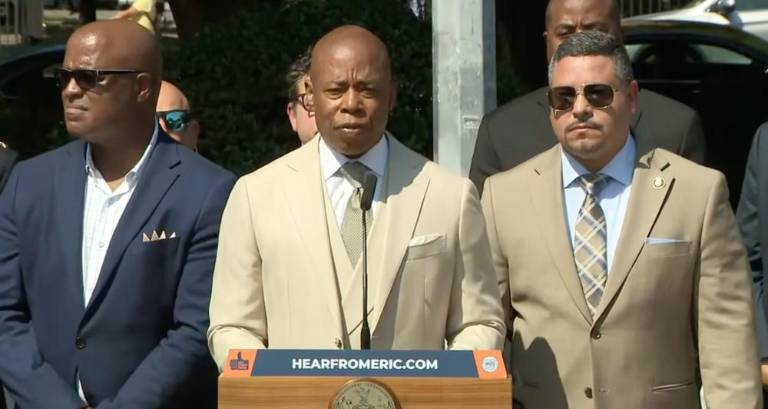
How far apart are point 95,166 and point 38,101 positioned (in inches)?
272

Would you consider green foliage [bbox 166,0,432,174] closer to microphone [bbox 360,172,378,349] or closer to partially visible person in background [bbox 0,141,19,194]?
partially visible person in background [bbox 0,141,19,194]

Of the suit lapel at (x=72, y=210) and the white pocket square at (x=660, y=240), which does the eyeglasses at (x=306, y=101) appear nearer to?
the suit lapel at (x=72, y=210)

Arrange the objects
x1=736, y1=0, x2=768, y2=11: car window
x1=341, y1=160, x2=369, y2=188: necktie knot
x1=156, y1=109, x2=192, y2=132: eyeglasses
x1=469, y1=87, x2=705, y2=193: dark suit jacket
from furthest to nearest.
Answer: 1. x1=736, y1=0, x2=768, y2=11: car window
2. x1=156, y1=109, x2=192, y2=132: eyeglasses
3. x1=469, y1=87, x2=705, y2=193: dark suit jacket
4. x1=341, y1=160, x2=369, y2=188: necktie knot

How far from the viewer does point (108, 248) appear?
5.17 m

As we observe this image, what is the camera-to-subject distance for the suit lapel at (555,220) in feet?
16.0

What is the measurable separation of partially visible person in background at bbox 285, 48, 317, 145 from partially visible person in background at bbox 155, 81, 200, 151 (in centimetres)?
52

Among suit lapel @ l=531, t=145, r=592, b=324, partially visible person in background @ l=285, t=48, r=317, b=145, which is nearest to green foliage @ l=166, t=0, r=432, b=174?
partially visible person in background @ l=285, t=48, r=317, b=145

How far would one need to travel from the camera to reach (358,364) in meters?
4.12

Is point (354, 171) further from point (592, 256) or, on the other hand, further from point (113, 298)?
point (113, 298)

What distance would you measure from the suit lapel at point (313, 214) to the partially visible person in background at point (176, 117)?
2.32 meters

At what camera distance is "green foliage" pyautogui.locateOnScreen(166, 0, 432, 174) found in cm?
870

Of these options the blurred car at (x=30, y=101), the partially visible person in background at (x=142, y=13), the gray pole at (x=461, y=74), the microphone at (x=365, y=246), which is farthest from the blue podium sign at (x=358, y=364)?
the blurred car at (x=30, y=101)

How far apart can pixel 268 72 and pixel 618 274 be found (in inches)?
170

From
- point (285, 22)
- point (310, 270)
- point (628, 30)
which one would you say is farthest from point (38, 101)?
point (310, 270)
